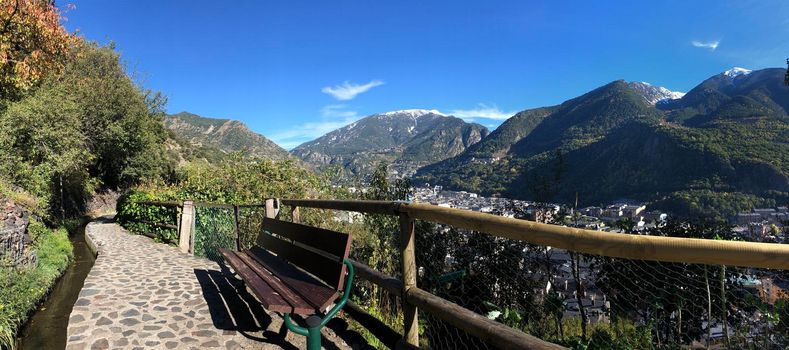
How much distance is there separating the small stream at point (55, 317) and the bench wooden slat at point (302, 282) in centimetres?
212

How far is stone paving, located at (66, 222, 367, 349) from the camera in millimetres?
3320

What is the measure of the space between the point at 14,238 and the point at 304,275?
6.12 m

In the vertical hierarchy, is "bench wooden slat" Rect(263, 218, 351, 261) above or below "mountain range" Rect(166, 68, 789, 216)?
below

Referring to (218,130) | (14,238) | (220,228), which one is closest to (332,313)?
(220,228)

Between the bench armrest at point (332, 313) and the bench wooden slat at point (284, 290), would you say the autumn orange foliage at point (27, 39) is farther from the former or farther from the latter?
the bench armrest at point (332, 313)

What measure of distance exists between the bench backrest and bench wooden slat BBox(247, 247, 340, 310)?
0.06m

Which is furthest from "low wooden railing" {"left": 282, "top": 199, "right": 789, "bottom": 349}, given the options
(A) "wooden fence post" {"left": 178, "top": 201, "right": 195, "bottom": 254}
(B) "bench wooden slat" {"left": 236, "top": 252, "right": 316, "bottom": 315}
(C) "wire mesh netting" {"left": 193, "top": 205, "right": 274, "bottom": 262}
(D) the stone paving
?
(A) "wooden fence post" {"left": 178, "top": 201, "right": 195, "bottom": 254}

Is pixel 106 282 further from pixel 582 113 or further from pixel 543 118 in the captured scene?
pixel 543 118

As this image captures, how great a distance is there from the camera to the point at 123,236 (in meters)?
10.8

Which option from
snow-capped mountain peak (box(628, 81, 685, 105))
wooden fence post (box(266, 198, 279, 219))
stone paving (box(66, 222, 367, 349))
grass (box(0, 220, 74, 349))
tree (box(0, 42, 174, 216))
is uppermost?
snow-capped mountain peak (box(628, 81, 685, 105))

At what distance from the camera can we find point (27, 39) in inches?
421

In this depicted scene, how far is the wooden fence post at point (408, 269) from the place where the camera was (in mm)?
2508

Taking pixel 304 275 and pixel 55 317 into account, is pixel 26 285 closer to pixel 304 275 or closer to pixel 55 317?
pixel 55 317

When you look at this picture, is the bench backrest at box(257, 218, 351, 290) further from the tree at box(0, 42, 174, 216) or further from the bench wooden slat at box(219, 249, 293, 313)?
the tree at box(0, 42, 174, 216)
